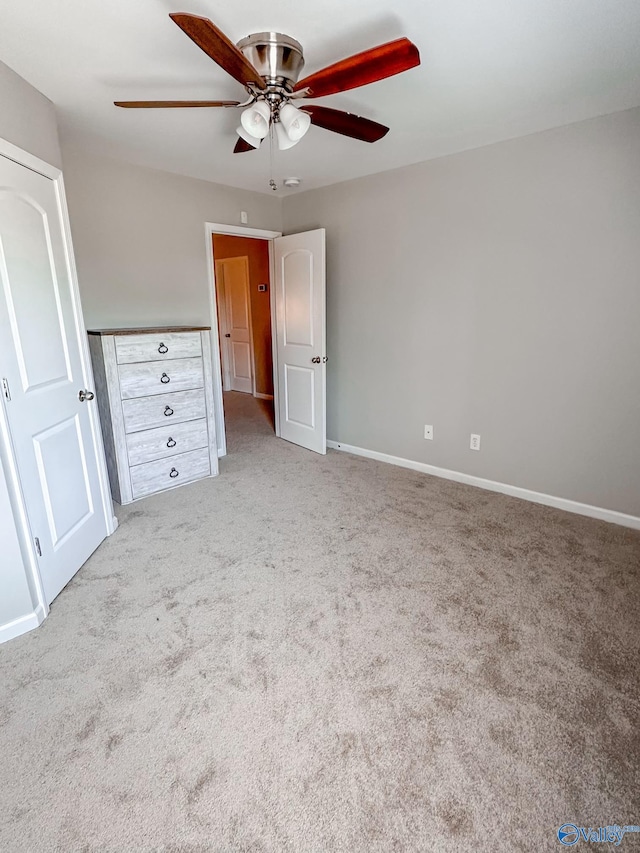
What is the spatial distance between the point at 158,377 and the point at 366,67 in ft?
7.43

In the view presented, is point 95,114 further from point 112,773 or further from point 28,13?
point 112,773

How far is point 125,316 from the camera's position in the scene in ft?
10.6

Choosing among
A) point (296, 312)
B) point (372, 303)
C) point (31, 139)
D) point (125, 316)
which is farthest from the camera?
point (296, 312)

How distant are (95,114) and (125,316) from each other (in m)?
1.30

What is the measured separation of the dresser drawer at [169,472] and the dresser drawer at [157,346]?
775mm

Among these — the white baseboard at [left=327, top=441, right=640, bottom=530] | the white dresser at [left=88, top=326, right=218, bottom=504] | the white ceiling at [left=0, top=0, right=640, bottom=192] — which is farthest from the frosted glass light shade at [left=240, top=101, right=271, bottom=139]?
the white baseboard at [left=327, top=441, right=640, bottom=530]

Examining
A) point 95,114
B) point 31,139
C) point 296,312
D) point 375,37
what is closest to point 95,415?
point 31,139

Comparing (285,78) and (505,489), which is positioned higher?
(285,78)

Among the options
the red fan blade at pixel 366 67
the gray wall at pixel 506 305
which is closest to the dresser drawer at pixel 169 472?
the gray wall at pixel 506 305

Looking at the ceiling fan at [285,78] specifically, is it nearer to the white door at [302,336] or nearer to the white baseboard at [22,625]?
the white door at [302,336]

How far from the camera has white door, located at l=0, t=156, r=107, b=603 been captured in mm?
1812

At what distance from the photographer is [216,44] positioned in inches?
50.1

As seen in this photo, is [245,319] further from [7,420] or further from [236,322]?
[7,420]

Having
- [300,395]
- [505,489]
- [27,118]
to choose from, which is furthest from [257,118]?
[505,489]
